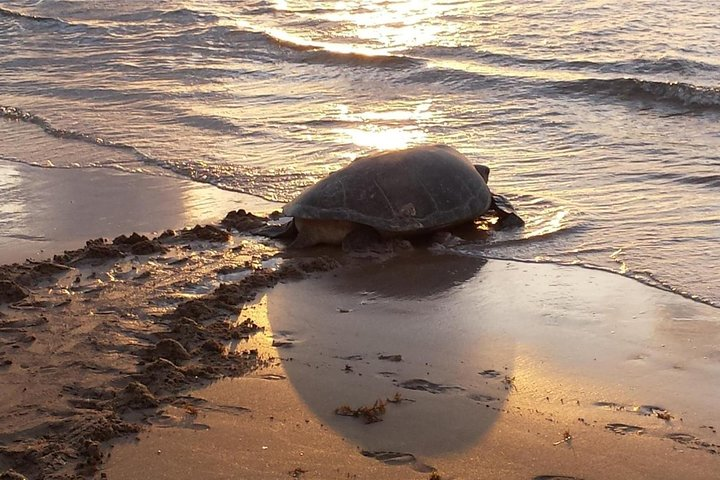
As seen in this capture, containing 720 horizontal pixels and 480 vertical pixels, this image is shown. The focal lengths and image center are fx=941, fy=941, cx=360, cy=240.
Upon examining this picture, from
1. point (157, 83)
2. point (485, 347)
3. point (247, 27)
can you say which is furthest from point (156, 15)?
point (485, 347)

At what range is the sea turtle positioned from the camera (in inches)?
242

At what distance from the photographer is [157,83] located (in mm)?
12320

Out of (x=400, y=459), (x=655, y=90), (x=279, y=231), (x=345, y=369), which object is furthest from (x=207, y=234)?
(x=655, y=90)

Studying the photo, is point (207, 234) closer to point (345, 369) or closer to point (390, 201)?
point (390, 201)

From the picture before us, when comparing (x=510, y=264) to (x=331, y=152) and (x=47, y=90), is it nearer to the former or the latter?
(x=331, y=152)

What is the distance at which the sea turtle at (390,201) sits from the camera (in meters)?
6.15

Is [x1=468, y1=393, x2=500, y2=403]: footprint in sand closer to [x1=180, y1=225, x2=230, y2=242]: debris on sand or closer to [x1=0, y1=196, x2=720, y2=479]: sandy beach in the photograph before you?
[x1=0, y1=196, x2=720, y2=479]: sandy beach

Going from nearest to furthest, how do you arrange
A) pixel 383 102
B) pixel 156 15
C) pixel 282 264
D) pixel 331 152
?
pixel 282 264 → pixel 331 152 → pixel 383 102 → pixel 156 15

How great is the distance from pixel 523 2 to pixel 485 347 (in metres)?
12.8

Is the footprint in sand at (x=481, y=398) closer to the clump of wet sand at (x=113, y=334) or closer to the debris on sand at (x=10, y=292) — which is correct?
the clump of wet sand at (x=113, y=334)

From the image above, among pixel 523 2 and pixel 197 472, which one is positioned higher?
pixel 523 2

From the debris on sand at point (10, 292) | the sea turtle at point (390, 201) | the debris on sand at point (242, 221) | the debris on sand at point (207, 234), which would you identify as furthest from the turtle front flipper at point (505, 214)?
the debris on sand at point (10, 292)

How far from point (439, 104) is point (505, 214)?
4.46 metres

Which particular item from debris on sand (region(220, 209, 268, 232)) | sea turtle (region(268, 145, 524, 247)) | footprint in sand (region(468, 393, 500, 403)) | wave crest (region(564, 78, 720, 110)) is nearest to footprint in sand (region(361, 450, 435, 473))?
footprint in sand (region(468, 393, 500, 403))
